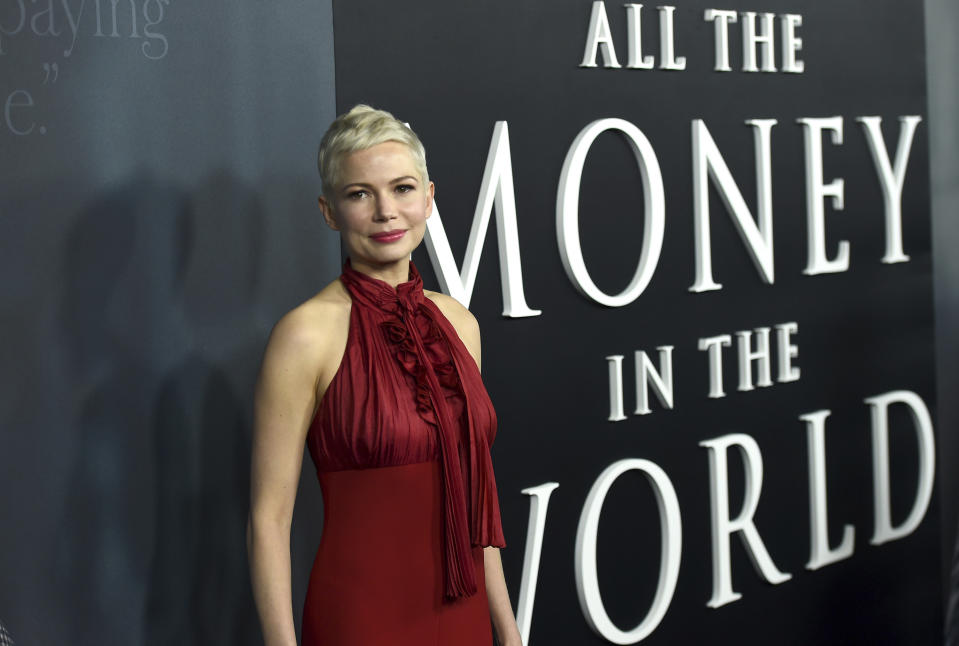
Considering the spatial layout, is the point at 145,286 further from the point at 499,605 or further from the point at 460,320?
the point at 499,605

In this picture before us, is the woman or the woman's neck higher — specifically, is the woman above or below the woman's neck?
below

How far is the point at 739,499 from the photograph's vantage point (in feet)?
10.2

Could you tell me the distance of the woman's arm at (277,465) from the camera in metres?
1.66

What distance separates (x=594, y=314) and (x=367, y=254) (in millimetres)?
1080

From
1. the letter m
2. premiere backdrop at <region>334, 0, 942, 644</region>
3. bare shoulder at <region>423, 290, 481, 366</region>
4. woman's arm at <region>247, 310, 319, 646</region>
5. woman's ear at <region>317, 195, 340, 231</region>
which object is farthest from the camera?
premiere backdrop at <region>334, 0, 942, 644</region>

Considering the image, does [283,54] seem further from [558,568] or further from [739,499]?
[739,499]

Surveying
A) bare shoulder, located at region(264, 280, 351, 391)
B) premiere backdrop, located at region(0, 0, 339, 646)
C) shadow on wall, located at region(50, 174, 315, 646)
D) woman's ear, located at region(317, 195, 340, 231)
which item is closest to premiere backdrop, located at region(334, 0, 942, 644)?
premiere backdrop, located at region(0, 0, 339, 646)

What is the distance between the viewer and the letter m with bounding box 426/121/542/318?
95.2 inches

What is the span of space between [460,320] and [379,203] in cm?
31

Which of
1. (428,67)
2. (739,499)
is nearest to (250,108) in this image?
(428,67)

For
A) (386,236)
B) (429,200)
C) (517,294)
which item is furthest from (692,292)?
(386,236)

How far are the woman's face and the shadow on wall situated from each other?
18.1 inches

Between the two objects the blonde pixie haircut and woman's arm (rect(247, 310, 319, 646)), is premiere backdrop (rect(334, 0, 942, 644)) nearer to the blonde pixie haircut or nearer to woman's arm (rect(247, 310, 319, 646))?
the blonde pixie haircut

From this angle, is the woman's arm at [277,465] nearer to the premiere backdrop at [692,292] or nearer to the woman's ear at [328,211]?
the woman's ear at [328,211]
